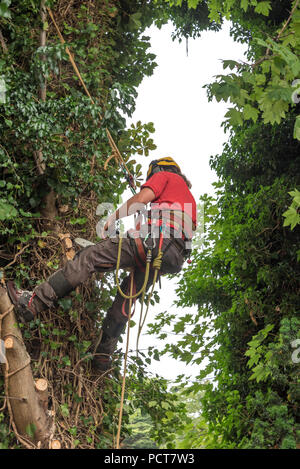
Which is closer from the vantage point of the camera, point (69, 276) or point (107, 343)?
point (69, 276)

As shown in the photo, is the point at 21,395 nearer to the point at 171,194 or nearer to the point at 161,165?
the point at 171,194

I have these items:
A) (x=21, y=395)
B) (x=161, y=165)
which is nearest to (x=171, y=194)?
(x=161, y=165)

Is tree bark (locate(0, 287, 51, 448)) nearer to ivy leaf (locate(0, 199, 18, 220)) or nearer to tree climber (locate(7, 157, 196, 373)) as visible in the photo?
tree climber (locate(7, 157, 196, 373))

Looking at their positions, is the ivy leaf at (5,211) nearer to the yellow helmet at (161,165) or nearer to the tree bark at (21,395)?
the tree bark at (21,395)

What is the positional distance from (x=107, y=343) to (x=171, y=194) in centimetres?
124

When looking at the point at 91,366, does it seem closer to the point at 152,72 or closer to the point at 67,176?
the point at 67,176

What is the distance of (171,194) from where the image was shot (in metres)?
3.64

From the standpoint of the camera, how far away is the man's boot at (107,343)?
3803mm

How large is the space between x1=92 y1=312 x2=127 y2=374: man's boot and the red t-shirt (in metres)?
0.91

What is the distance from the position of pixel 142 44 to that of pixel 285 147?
1988 mm

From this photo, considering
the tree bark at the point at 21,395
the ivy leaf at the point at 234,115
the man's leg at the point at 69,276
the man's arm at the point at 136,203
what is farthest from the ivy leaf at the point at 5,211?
the ivy leaf at the point at 234,115

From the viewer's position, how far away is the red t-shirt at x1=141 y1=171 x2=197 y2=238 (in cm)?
359

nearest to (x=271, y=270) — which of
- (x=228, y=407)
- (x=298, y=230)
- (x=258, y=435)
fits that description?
(x=298, y=230)

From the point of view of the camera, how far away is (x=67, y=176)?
3.76 m
